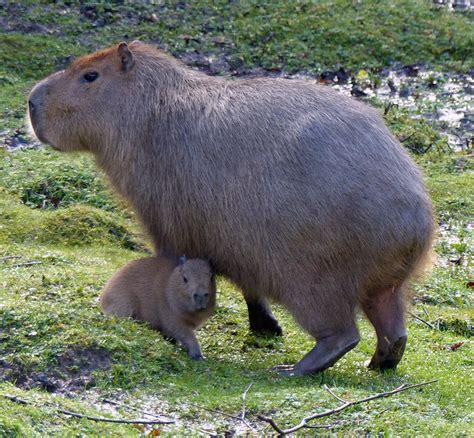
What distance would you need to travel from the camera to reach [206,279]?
5941 millimetres

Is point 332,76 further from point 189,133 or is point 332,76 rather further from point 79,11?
point 189,133

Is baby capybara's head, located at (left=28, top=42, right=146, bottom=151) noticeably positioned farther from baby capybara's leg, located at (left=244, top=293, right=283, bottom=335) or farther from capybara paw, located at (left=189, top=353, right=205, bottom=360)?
capybara paw, located at (left=189, top=353, right=205, bottom=360)

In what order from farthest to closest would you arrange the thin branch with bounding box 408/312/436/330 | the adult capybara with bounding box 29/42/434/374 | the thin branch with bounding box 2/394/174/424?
the thin branch with bounding box 408/312/436/330 < the adult capybara with bounding box 29/42/434/374 < the thin branch with bounding box 2/394/174/424

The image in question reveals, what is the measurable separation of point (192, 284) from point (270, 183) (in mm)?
727

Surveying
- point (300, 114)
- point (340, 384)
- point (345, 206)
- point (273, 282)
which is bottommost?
point (340, 384)

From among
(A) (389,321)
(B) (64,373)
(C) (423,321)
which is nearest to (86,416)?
(B) (64,373)

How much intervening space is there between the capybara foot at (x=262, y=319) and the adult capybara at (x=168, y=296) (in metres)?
0.34

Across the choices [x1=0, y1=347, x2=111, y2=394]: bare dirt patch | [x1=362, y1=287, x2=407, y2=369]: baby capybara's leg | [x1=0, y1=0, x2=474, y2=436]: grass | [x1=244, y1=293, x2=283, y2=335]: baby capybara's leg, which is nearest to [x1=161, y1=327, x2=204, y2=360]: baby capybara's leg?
[x1=0, y1=0, x2=474, y2=436]: grass

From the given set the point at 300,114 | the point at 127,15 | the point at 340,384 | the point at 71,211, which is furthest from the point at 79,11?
the point at 340,384

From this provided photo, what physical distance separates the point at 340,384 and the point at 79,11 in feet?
26.6

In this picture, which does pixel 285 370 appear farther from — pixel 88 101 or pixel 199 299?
pixel 88 101

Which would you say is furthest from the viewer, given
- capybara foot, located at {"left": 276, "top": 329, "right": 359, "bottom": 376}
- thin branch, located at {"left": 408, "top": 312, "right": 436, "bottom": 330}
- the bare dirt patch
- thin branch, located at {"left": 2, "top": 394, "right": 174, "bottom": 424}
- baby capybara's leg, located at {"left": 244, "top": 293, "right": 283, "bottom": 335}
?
thin branch, located at {"left": 408, "top": 312, "right": 436, "bottom": 330}

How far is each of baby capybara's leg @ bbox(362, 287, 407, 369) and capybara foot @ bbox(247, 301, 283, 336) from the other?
71cm

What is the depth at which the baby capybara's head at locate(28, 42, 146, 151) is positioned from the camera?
6.36 m
